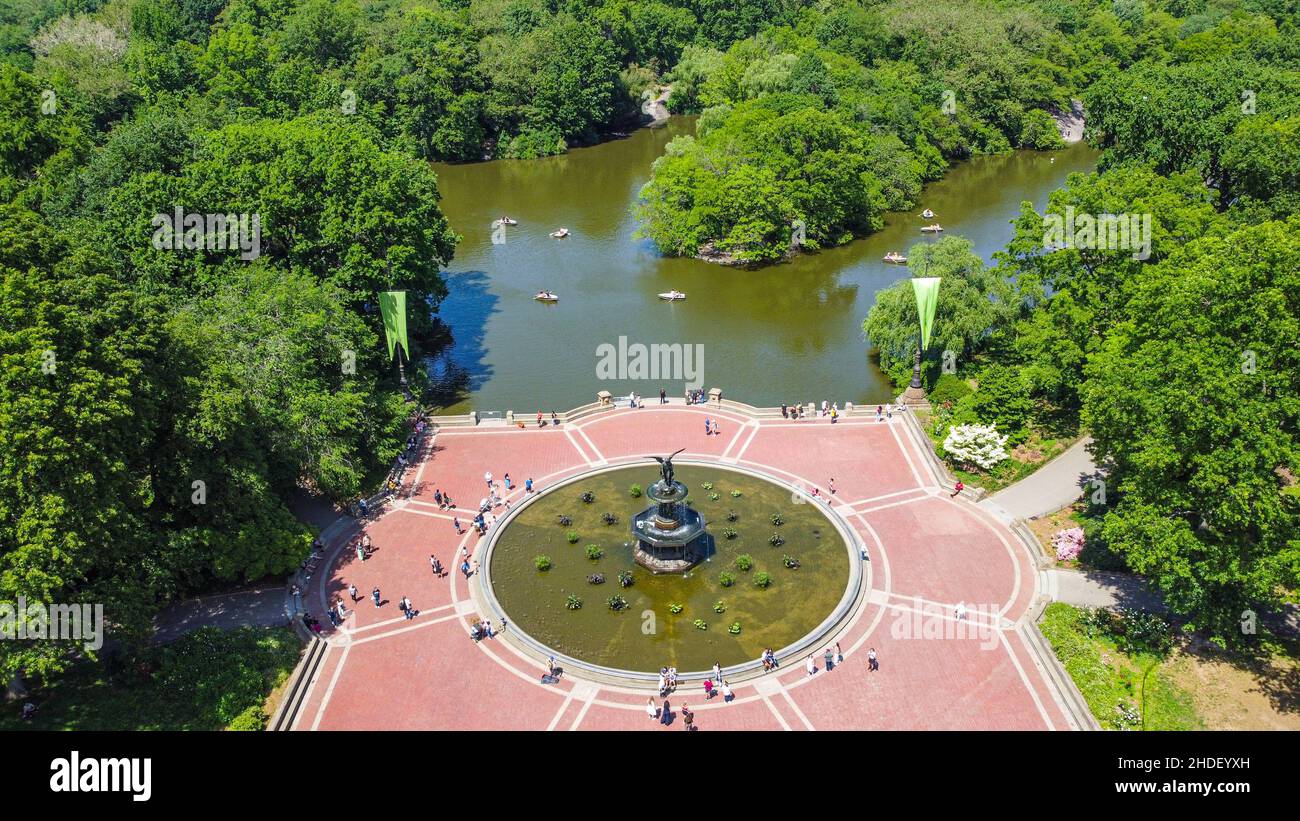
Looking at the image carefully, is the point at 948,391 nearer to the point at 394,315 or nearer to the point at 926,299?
the point at 926,299

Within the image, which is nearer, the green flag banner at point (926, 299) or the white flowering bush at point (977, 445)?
the white flowering bush at point (977, 445)

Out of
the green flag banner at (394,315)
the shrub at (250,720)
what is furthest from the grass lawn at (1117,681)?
the green flag banner at (394,315)

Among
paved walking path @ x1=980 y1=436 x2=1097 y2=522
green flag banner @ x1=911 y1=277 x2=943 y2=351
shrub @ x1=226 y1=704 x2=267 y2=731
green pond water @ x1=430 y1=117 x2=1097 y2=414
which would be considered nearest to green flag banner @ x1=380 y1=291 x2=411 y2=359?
green pond water @ x1=430 y1=117 x2=1097 y2=414

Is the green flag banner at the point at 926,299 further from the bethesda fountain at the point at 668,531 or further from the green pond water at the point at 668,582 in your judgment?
the bethesda fountain at the point at 668,531

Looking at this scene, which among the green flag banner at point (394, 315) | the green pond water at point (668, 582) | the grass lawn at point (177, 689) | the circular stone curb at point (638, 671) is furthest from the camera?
the green flag banner at point (394, 315)

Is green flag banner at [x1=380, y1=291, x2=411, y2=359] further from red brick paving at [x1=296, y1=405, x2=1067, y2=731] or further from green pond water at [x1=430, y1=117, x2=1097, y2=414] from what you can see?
red brick paving at [x1=296, y1=405, x2=1067, y2=731]

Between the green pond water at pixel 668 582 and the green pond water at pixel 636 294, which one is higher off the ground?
the green pond water at pixel 636 294

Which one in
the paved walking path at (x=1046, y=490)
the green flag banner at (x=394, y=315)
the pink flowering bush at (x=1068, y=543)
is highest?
the green flag banner at (x=394, y=315)

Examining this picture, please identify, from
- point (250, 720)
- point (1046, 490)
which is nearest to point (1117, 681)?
point (1046, 490)
